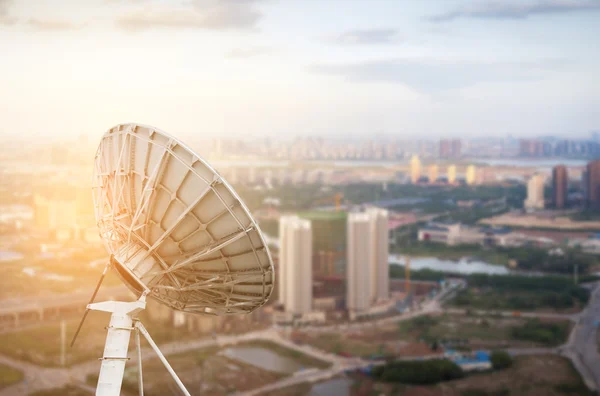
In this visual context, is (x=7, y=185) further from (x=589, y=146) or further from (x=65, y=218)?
(x=589, y=146)

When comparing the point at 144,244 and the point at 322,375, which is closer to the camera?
the point at 144,244

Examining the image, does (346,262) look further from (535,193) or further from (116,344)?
(535,193)

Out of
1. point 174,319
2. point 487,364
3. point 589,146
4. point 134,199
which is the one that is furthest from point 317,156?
point 134,199

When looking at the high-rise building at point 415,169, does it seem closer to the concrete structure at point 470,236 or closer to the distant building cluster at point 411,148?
the distant building cluster at point 411,148

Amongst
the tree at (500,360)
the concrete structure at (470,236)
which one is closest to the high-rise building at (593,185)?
the concrete structure at (470,236)

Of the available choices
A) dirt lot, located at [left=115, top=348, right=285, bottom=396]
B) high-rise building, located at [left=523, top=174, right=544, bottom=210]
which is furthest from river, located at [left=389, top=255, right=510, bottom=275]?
dirt lot, located at [left=115, top=348, right=285, bottom=396]

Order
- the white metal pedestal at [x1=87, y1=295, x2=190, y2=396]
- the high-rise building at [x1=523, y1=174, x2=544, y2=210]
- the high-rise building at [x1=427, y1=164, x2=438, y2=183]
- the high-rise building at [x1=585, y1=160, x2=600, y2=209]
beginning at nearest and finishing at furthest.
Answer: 1. the white metal pedestal at [x1=87, y1=295, x2=190, y2=396]
2. the high-rise building at [x1=585, y1=160, x2=600, y2=209]
3. the high-rise building at [x1=523, y1=174, x2=544, y2=210]
4. the high-rise building at [x1=427, y1=164, x2=438, y2=183]

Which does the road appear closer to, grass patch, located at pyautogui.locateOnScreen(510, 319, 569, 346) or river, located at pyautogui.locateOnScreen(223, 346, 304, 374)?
grass patch, located at pyautogui.locateOnScreen(510, 319, 569, 346)
